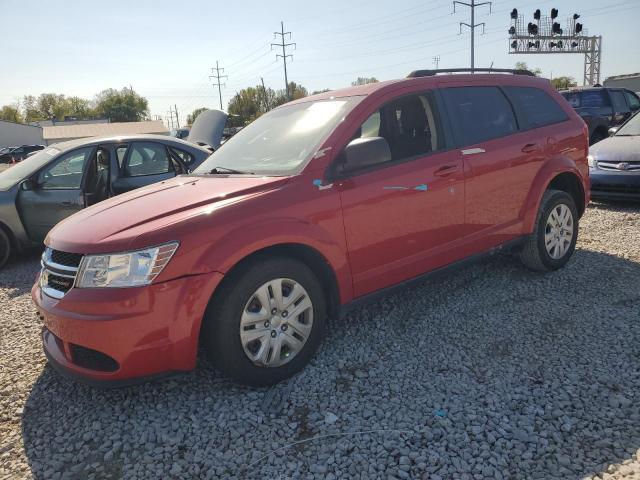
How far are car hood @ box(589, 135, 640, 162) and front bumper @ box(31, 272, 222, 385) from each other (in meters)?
6.68

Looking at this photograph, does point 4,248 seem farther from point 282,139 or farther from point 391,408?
point 391,408

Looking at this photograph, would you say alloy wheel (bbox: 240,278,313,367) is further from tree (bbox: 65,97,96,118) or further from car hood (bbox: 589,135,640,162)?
tree (bbox: 65,97,96,118)

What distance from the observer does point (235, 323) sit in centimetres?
264

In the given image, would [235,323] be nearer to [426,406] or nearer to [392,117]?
[426,406]

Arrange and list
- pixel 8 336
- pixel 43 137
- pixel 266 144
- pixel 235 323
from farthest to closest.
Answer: pixel 43 137 < pixel 8 336 < pixel 266 144 < pixel 235 323

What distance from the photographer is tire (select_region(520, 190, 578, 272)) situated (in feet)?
14.2

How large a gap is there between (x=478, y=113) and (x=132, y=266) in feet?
9.84

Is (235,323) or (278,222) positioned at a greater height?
(278,222)

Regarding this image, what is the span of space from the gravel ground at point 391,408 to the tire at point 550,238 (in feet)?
1.85

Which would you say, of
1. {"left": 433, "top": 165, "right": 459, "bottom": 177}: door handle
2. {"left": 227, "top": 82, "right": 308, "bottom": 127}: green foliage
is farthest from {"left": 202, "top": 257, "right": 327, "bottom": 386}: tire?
{"left": 227, "top": 82, "right": 308, "bottom": 127}: green foliage

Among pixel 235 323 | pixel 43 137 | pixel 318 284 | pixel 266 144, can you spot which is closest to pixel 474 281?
pixel 318 284

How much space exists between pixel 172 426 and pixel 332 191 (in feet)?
5.48

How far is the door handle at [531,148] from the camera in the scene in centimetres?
409

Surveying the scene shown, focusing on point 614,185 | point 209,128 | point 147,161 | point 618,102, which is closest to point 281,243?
point 147,161
